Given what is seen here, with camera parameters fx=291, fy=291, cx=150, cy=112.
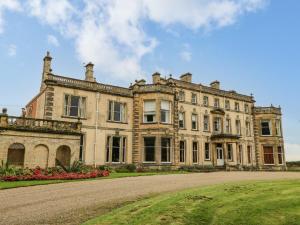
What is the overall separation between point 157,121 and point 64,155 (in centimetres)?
1092

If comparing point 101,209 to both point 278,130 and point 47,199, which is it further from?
point 278,130

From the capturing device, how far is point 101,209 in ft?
34.9

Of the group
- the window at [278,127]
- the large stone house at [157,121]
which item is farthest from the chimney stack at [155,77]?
the window at [278,127]

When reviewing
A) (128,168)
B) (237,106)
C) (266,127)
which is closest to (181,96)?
(237,106)

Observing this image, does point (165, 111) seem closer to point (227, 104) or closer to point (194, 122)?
point (194, 122)

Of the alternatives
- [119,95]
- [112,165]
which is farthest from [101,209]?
[119,95]

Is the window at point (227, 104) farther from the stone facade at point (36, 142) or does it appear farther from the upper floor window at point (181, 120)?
the stone facade at point (36, 142)

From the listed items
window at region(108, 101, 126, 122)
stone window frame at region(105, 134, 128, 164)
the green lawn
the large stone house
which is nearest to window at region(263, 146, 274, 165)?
the large stone house

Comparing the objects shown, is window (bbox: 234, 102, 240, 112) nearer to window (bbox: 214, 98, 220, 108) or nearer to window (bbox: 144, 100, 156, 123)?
window (bbox: 214, 98, 220, 108)

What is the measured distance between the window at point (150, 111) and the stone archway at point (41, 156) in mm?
12239

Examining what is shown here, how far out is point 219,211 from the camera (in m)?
8.79

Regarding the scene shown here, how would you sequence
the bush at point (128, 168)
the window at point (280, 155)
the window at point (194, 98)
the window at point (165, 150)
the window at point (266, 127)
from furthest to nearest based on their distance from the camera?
the window at point (266, 127) → the window at point (280, 155) → the window at point (194, 98) → the window at point (165, 150) → the bush at point (128, 168)

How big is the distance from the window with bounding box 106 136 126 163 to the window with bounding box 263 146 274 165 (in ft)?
76.1

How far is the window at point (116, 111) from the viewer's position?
104 feet
